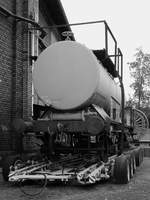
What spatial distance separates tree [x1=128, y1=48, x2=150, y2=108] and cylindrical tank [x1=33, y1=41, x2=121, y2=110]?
40392 mm

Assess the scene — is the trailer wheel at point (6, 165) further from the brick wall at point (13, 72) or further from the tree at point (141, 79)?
the tree at point (141, 79)

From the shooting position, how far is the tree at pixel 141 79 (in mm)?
49094

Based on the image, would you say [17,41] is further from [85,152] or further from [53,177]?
[53,177]

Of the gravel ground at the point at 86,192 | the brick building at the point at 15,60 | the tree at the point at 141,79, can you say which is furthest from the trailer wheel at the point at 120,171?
the tree at the point at 141,79

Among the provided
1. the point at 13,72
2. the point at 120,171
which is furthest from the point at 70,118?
the point at 13,72

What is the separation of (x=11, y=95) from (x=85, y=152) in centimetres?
317

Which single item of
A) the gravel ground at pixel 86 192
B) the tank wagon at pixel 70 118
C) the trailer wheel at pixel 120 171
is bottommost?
the gravel ground at pixel 86 192

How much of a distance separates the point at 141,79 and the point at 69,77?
42.4 m

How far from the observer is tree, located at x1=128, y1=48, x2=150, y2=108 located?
49094 mm

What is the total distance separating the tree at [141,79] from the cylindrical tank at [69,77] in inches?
1590

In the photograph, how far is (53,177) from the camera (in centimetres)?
714

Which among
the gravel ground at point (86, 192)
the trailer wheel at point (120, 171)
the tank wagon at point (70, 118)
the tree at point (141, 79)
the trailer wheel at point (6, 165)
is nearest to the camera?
the gravel ground at point (86, 192)

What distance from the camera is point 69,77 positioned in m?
8.47

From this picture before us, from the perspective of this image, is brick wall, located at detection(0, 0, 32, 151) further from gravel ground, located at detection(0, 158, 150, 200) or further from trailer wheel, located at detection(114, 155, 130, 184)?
trailer wheel, located at detection(114, 155, 130, 184)
